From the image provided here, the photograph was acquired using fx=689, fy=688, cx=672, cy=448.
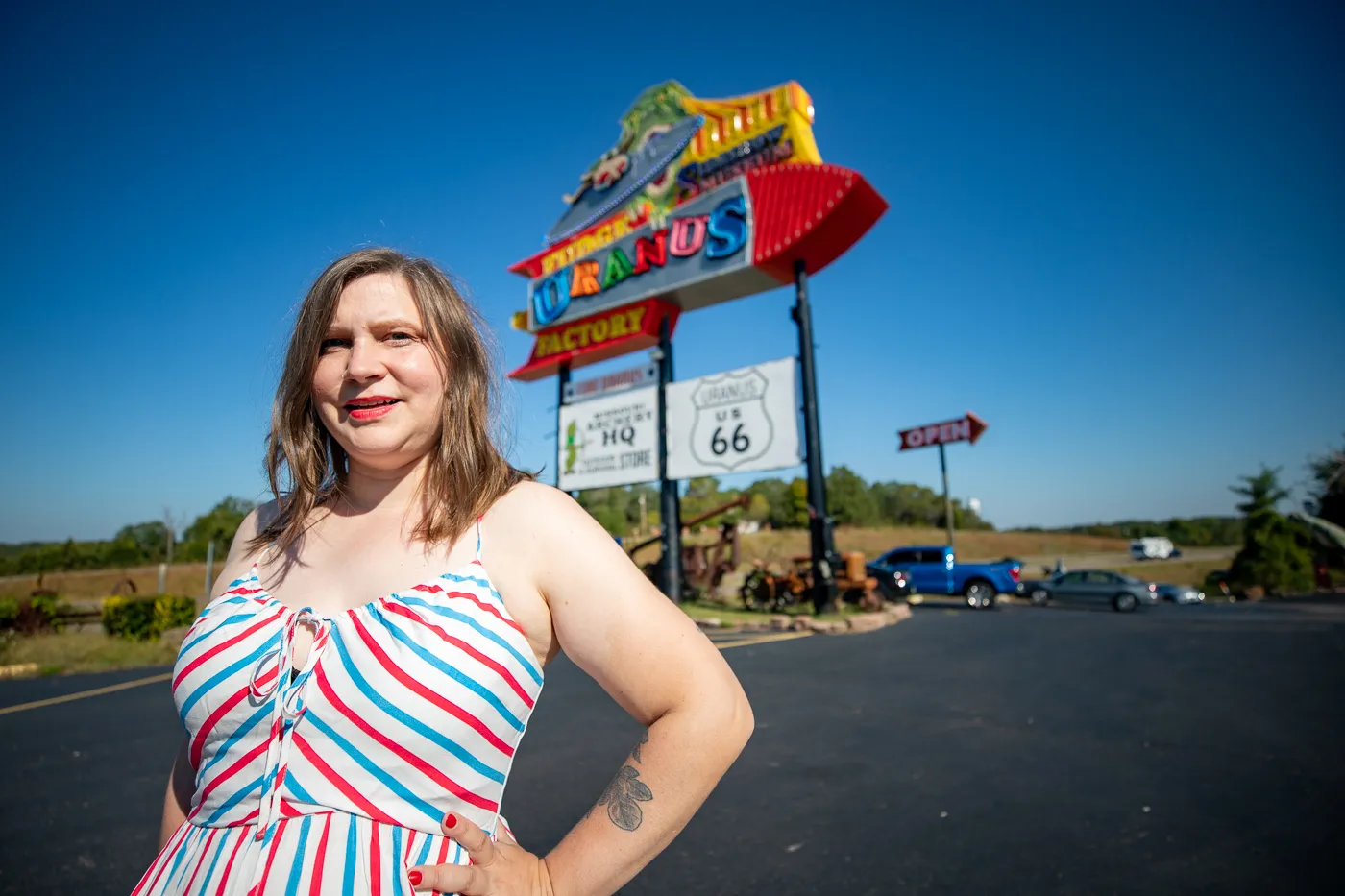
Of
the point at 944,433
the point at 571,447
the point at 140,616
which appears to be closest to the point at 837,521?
the point at 944,433

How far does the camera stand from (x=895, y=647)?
985 centimetres

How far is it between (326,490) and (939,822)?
133 inches

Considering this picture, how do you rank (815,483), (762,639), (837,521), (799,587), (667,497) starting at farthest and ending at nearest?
(837,521)
(799,587)
(667,497)
(815,483)
(762,639)

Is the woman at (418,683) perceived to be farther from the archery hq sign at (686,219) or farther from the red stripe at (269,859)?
the archery hq sign at (686,219)

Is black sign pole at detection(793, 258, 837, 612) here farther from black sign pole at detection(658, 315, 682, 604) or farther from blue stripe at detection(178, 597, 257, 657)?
blue stripe at detection(178, 597, 257, 657)

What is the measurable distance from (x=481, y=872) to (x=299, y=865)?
279 millimetres

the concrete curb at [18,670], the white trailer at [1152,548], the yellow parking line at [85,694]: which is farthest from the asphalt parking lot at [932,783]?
the white trailer at [1152,548]

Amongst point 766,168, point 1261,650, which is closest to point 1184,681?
point 1261,650

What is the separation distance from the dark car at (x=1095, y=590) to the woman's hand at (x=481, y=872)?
2010 cm

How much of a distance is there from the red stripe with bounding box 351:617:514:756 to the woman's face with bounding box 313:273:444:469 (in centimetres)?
38

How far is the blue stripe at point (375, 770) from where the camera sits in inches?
42.9

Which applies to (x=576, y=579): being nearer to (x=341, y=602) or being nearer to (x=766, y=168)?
(x=341, y=602)

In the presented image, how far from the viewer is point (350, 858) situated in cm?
106

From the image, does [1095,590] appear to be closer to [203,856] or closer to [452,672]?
[452,672]
